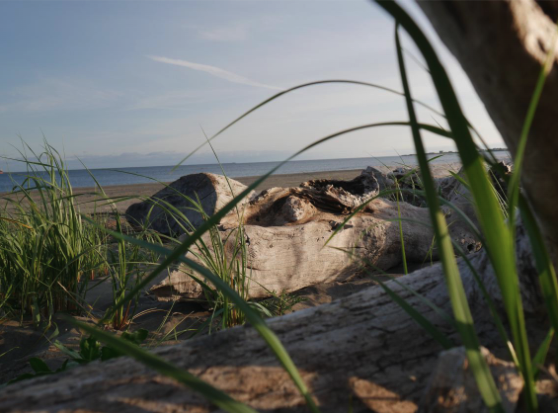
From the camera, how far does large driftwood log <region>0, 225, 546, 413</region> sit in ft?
3.01

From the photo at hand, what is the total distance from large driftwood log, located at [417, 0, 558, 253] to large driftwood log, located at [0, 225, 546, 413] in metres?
0.42

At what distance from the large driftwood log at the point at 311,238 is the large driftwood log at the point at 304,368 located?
1413 millimetres

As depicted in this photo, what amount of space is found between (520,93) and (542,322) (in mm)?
658

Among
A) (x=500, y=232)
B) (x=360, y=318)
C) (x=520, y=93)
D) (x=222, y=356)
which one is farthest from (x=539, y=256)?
(x=222, y=356)

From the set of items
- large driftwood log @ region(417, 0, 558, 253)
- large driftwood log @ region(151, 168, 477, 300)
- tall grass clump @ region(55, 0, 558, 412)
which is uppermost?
large driftwood log @ region(417, 0, 558, 253)

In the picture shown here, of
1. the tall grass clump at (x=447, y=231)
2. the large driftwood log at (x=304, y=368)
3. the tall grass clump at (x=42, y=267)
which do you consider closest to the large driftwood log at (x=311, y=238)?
the tall grass clump at (x=42, y=267)

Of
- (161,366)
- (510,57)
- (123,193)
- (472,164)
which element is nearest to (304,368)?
(161,366)

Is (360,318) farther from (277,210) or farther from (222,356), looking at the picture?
(277,210)

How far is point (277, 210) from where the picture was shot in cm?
355

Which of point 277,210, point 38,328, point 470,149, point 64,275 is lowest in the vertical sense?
point 38,328

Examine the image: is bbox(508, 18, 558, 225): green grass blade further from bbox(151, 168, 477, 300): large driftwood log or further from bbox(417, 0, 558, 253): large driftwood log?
bbox(151, 168, 477, 300): large driftwood log

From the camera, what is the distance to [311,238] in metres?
3.11

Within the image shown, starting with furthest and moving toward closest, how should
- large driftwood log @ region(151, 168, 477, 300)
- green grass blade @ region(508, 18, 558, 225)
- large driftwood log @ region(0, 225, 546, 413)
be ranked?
large driftwood log @ region(151, 168, 477, 300) < large driftwood log @ region(0, 225, 546, 413) < green grass blade @ region(508, 18, 558, 225)

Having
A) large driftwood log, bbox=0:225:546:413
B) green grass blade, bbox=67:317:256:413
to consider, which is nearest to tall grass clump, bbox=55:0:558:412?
green grass blade, bbox=67:317:256:413
